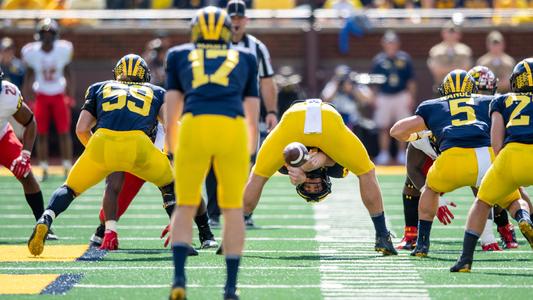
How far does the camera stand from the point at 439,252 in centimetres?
919

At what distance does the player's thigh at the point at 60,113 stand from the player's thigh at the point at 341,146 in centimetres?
825

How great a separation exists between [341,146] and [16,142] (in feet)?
10.0

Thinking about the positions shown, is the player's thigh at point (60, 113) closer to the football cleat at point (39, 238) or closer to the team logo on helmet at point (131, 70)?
the team logo on helmet at point (131, 70)

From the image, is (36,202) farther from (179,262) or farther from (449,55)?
(449,55)

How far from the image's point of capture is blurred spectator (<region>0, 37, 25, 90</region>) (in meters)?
18.1

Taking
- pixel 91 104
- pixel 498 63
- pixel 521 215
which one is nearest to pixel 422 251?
pixel 521 215

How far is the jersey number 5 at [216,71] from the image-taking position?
6.68 m

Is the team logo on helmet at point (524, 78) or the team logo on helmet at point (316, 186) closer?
the team logo on helmet at point (524, 78)

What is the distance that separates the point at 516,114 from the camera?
808cm

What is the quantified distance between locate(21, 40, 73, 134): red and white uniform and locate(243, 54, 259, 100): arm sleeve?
9.72 metres

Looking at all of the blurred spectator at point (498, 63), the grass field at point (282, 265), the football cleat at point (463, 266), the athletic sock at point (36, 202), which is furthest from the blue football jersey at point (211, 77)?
the blurred spectator at point (498, 63)

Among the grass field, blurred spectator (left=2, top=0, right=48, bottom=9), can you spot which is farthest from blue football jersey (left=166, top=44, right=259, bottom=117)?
blurred spectator (left=2, top=0, right=48, bottom=9)

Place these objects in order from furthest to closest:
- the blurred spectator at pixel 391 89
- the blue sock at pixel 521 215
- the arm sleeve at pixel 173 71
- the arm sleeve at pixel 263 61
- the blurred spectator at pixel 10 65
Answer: the blurred spectator at pixel 391 89 < the blurred spectator at pixel 10 65 < the arm sleeve at pixel 263 61 < the blue sock at pixel 521 215 < the arm sleeve at pixel 173 71

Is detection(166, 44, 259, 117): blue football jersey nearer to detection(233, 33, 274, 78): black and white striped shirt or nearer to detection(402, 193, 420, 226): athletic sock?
detection(402, 193, 420, 226): athletic sock
